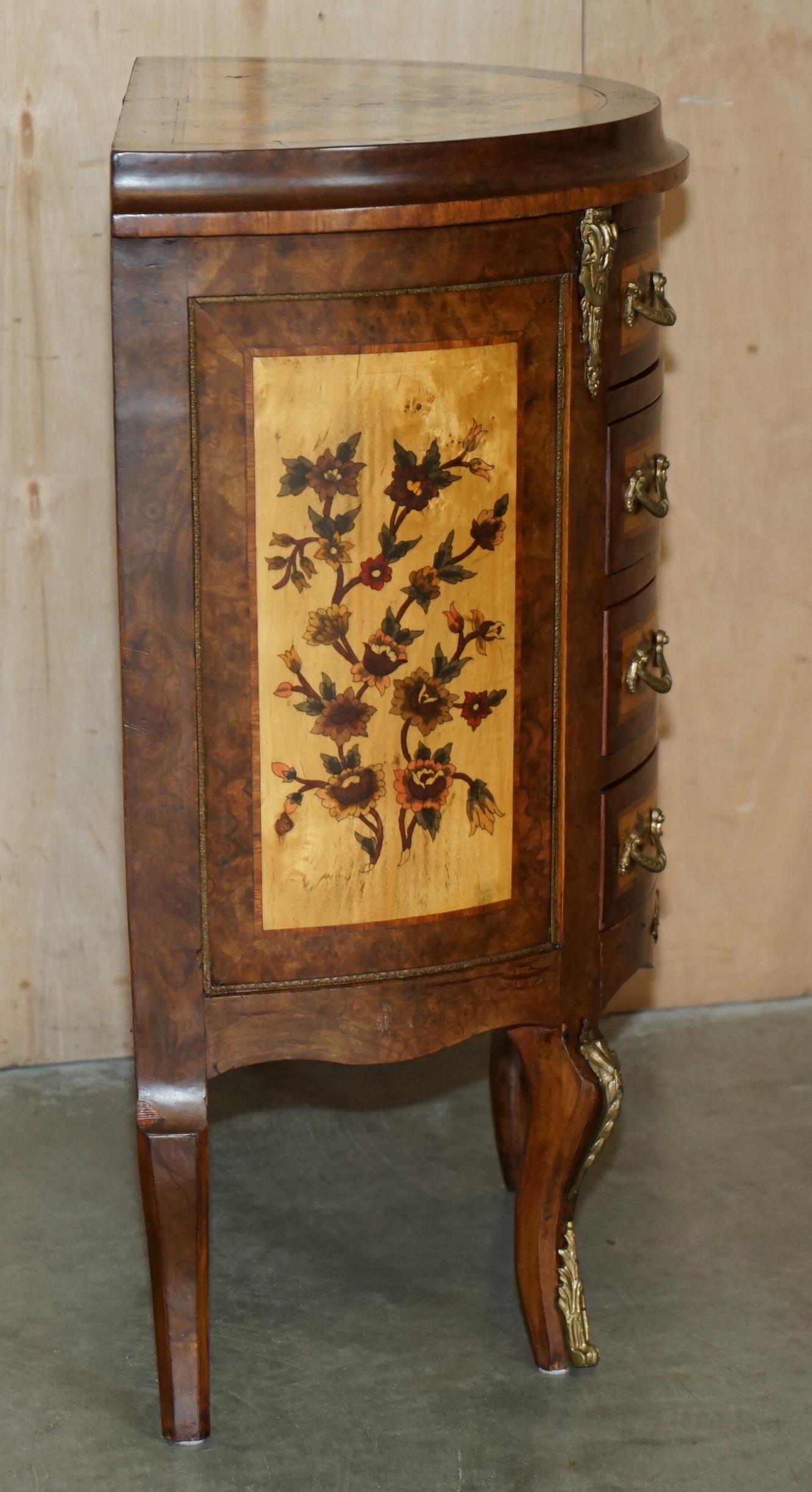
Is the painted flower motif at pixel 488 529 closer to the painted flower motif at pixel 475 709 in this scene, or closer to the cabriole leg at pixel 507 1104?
the painted flower motif at pixel 475 709

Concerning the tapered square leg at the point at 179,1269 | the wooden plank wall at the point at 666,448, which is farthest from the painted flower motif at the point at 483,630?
the wooden plank wall at the point at 666,448

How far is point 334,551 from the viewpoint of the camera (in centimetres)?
168

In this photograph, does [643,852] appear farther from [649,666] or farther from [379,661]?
[379,661]

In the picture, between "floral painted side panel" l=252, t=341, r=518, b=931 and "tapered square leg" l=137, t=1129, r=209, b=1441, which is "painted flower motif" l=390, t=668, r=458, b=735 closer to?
"floral painted side panel" l=252, t=341, r=518, b=931

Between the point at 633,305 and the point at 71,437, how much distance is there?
0.93 meters

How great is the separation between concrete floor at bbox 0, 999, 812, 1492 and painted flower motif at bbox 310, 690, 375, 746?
0.73m

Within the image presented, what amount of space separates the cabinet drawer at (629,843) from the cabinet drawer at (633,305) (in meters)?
0.43

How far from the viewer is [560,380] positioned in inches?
68.4

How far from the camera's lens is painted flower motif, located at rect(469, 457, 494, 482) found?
170cm

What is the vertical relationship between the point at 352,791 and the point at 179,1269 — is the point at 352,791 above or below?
above

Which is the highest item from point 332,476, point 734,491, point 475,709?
point 332,476

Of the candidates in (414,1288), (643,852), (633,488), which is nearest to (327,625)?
(633,488)

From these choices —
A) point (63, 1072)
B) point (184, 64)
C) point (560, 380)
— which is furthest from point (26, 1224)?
point (184, 64)

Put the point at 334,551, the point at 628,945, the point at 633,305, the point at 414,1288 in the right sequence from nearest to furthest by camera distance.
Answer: the point at 334,551
the point at 633,305
the point at 628,945
the point at 414,1288
